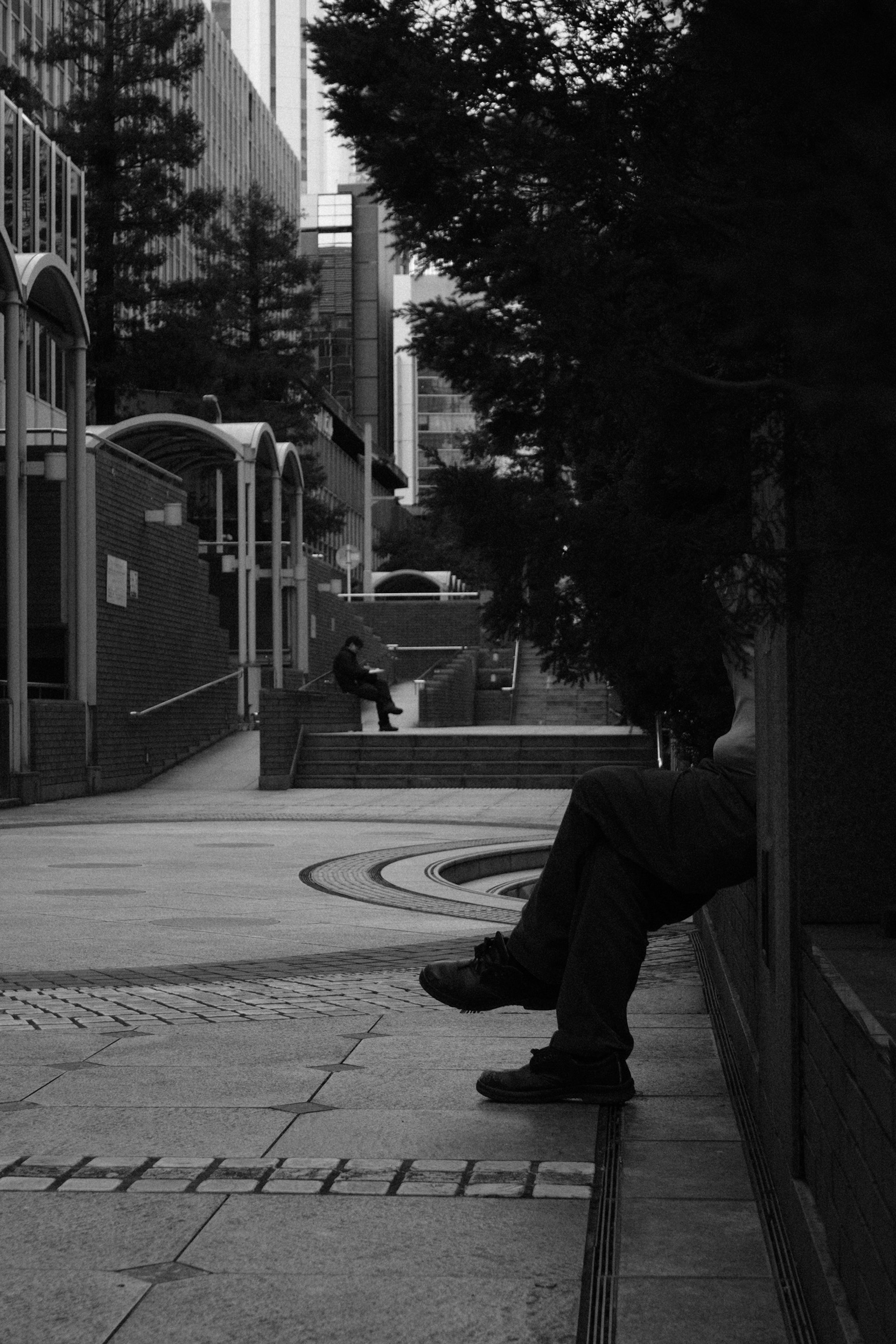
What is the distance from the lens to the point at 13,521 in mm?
19094

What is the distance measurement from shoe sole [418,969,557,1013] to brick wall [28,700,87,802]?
15.8 metres

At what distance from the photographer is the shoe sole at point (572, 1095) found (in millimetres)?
4012

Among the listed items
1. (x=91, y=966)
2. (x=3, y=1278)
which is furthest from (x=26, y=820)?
(x=3, y=1278)

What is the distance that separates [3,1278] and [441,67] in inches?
96.6

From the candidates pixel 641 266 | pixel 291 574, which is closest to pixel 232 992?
pixel 641 266

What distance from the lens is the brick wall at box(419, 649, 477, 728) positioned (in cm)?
3241

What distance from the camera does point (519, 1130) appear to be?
3.82m

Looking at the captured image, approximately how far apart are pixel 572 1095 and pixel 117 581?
19774 millimetres

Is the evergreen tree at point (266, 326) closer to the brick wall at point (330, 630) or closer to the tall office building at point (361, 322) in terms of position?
the brick wall at point (330, 630)

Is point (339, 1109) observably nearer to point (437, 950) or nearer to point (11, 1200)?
point (11, 1200)

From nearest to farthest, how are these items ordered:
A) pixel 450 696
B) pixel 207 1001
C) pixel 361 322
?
pixel 207 1001
pixel 450 696
pixel 361 322

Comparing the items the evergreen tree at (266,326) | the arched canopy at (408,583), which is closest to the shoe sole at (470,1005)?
the evergreen tree at (266,326)

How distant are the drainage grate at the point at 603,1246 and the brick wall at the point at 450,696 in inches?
1108

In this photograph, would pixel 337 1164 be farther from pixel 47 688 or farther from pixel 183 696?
pixel 183 696
